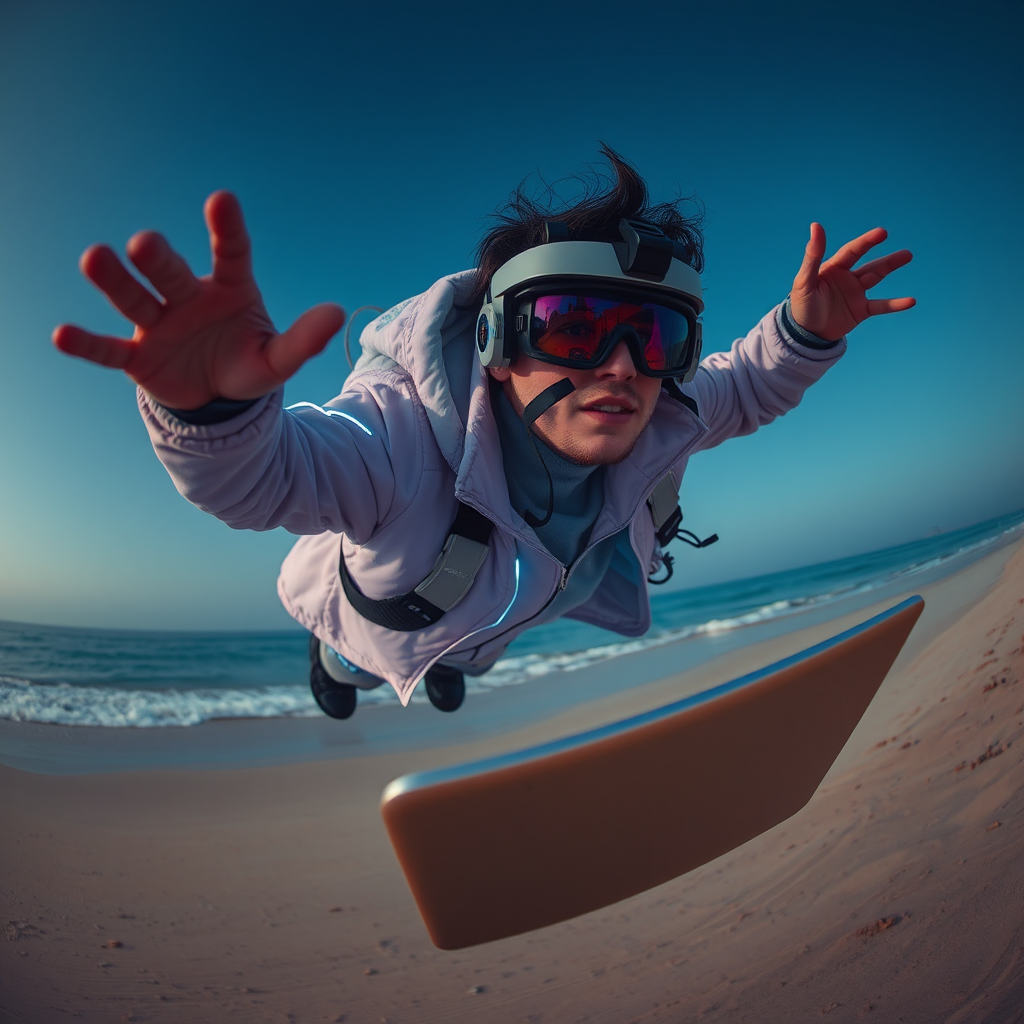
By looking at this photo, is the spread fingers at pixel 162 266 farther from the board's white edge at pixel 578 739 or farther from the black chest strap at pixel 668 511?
the black chest strap at pixel 668 511

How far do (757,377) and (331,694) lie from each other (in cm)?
254

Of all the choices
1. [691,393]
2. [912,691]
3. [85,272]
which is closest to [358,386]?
[85,272]

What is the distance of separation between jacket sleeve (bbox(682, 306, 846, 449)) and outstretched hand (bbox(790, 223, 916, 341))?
8 cm

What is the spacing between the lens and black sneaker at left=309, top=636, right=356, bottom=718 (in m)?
2.58

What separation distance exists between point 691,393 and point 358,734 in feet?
9.85

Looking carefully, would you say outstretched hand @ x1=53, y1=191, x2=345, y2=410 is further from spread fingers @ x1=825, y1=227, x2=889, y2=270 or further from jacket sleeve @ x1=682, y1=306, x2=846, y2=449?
spread fingers @ x1=825, y1=227, x2=889, y2=270

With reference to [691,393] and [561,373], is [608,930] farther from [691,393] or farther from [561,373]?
[691,393]

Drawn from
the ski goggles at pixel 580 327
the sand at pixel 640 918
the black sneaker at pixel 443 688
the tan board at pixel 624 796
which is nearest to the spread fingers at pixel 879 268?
the ski goggles at pixel 580 327

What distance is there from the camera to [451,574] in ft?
4.06

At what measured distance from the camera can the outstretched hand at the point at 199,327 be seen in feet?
1.90

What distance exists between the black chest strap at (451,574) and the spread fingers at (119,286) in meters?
0.75

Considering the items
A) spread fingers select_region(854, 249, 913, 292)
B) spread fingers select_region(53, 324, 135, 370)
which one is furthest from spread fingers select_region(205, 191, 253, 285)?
spread fingers select_region(854, 249, 913, 292)

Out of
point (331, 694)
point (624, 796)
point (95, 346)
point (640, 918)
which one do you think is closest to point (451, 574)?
point (624, 796)

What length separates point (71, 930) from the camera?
136 cm
